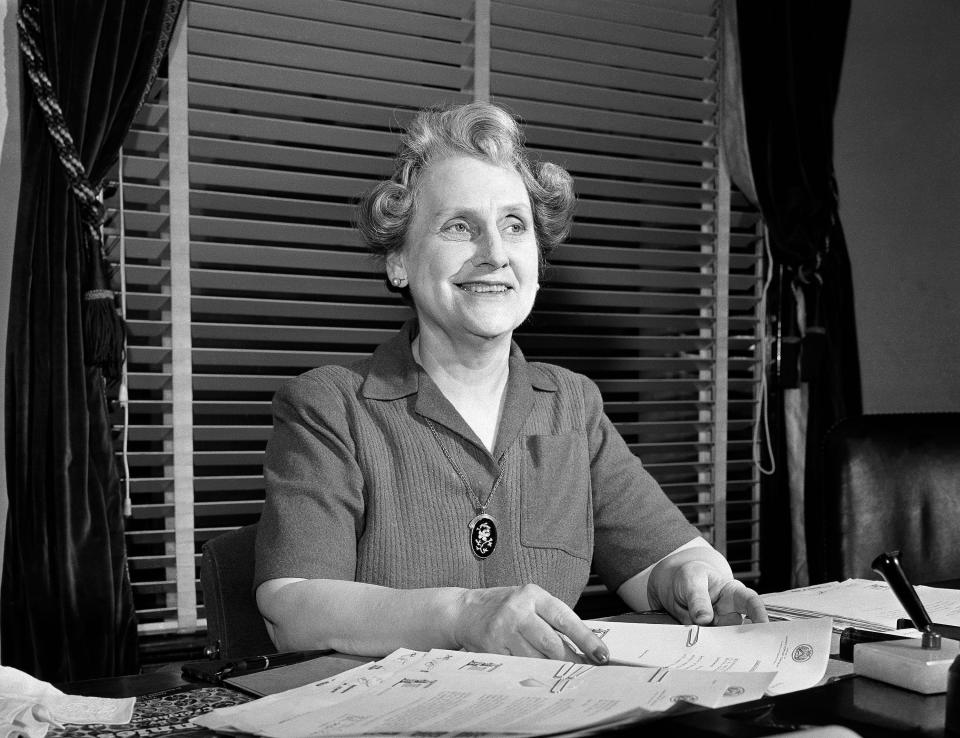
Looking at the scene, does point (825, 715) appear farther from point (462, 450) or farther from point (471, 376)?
point (471, 376)

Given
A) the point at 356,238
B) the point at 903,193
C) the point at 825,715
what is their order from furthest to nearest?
the point at 903,193 → the point at 356,238 → the point at 825,715

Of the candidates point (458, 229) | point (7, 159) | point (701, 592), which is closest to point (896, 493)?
point (701, 592)

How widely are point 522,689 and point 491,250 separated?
942 millimetres

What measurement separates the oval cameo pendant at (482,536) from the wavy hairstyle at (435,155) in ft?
1.78

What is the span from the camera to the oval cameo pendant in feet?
5.20

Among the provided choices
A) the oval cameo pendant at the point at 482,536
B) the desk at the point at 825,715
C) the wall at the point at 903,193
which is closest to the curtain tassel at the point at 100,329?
the oval cameo pendant at the point at 482,536

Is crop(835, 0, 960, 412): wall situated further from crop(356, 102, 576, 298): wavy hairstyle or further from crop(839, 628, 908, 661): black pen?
crop(839, 628, 908, 661): black pen

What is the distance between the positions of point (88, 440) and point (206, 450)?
1.70ft

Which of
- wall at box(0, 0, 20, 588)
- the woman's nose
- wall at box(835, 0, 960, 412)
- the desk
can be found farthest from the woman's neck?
wall at box(835, 0, 960, 412)

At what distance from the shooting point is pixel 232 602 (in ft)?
4.96

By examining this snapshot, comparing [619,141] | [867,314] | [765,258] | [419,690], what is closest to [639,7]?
[619,141]

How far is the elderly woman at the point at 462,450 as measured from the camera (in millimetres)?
1450

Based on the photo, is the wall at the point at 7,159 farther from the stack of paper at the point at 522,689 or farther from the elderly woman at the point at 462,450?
the stack of paper at the point at 522,689

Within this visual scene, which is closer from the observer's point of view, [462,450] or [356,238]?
[462,450]
